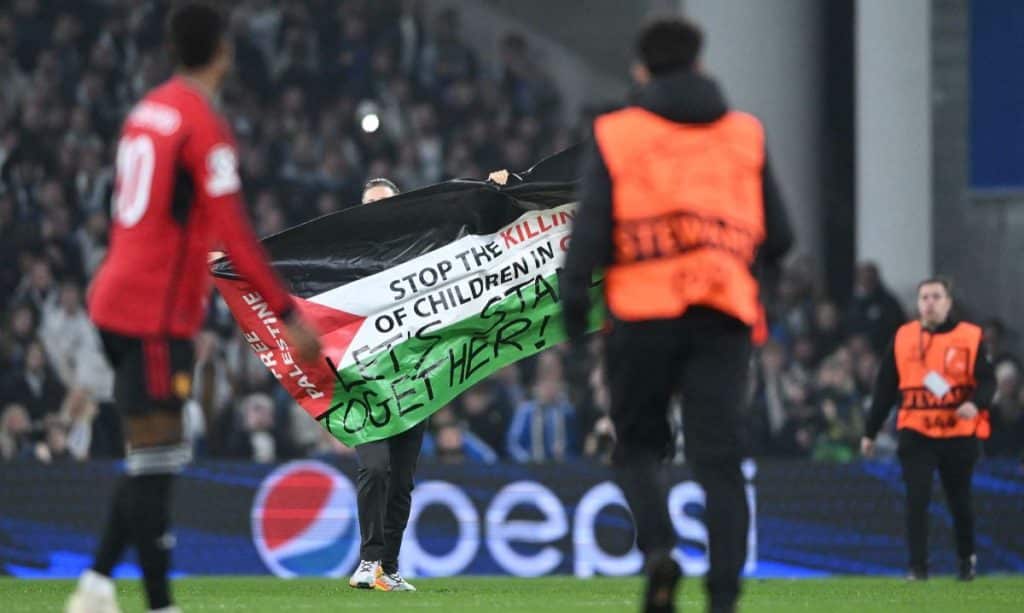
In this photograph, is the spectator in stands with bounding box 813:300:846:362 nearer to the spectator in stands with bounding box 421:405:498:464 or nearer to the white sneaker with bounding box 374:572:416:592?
the spectator in stands with bounding box 421:405:498:464

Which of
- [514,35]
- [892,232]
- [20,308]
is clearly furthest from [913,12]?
[20,308]

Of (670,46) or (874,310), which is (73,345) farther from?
(670,46)

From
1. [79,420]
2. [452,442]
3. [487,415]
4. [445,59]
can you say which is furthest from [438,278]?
[445,59]

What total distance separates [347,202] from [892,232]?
600 centimetres

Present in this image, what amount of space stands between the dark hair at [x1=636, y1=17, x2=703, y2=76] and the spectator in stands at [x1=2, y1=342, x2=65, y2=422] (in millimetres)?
12756

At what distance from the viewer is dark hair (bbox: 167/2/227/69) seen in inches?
289

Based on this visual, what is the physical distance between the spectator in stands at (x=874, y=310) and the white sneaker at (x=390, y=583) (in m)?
9.76

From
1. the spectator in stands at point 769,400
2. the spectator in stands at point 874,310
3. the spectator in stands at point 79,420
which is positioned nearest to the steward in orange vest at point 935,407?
the spectator in stands at point 769,400

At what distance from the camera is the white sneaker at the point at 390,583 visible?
37.5ft

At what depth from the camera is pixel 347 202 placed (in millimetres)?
22234

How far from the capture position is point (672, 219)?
7059 millimetres

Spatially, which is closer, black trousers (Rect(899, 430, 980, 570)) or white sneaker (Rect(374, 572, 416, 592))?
white sneaker (Rect(374, 572, 416, 592))

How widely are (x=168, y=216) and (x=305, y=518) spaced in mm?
9865

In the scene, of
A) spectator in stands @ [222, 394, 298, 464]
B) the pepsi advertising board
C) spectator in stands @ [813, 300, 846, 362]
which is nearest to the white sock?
the pepsi advertising board
